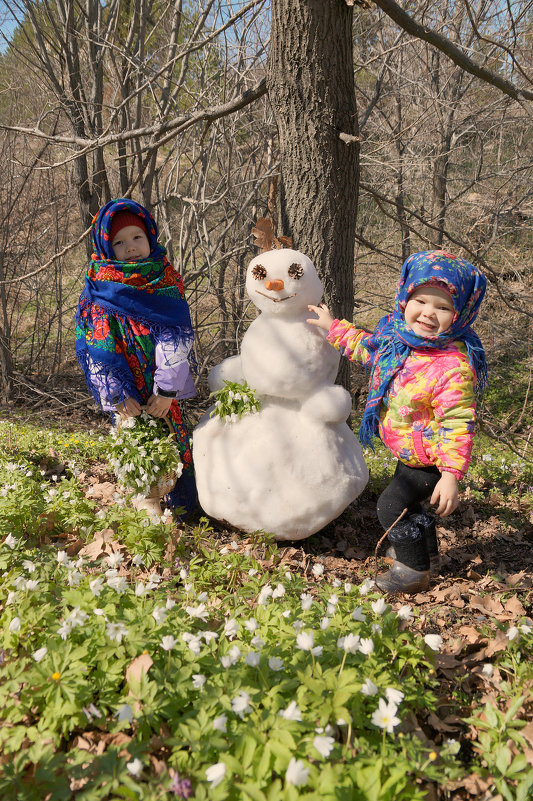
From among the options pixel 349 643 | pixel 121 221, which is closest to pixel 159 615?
pixel 349 643

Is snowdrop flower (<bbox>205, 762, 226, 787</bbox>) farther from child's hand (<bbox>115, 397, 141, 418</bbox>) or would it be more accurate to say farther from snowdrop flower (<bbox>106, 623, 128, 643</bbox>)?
child's hand (<bbox>115, 397, 141, 418</bbox>)

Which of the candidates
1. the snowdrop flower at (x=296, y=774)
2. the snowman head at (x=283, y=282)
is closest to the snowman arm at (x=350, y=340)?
the snowman head at (x=283, y=282)

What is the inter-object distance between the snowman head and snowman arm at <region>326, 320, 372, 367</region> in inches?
9.0

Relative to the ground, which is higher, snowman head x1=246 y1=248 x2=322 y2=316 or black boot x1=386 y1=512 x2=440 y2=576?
snowman head x1=246 y1=248 x2=322 y2=316

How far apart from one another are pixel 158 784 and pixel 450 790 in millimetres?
842

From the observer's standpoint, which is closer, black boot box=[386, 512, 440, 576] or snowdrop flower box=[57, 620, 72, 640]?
snowdrop flower box=[57, 620, 72, 640]

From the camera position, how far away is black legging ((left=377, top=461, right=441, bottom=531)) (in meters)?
2.75

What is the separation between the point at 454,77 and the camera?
7.21m

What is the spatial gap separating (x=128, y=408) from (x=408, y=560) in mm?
1696

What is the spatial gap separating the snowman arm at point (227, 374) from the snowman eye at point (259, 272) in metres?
0.49

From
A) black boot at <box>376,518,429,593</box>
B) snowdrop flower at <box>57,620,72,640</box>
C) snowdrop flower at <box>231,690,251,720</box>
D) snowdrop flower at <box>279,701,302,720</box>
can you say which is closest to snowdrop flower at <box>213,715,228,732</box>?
snowdrop flower at <box>231,690,251,720</box>

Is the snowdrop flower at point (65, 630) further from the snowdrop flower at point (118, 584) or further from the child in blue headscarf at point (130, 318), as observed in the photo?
the child in blue headscarf at point (130, 318)

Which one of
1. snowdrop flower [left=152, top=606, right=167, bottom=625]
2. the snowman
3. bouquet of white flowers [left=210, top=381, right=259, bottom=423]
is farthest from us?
bouquet of white flowers [left=210, top=381, right=259, bottom=423]

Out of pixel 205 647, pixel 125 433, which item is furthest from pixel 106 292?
pixel 205 647
